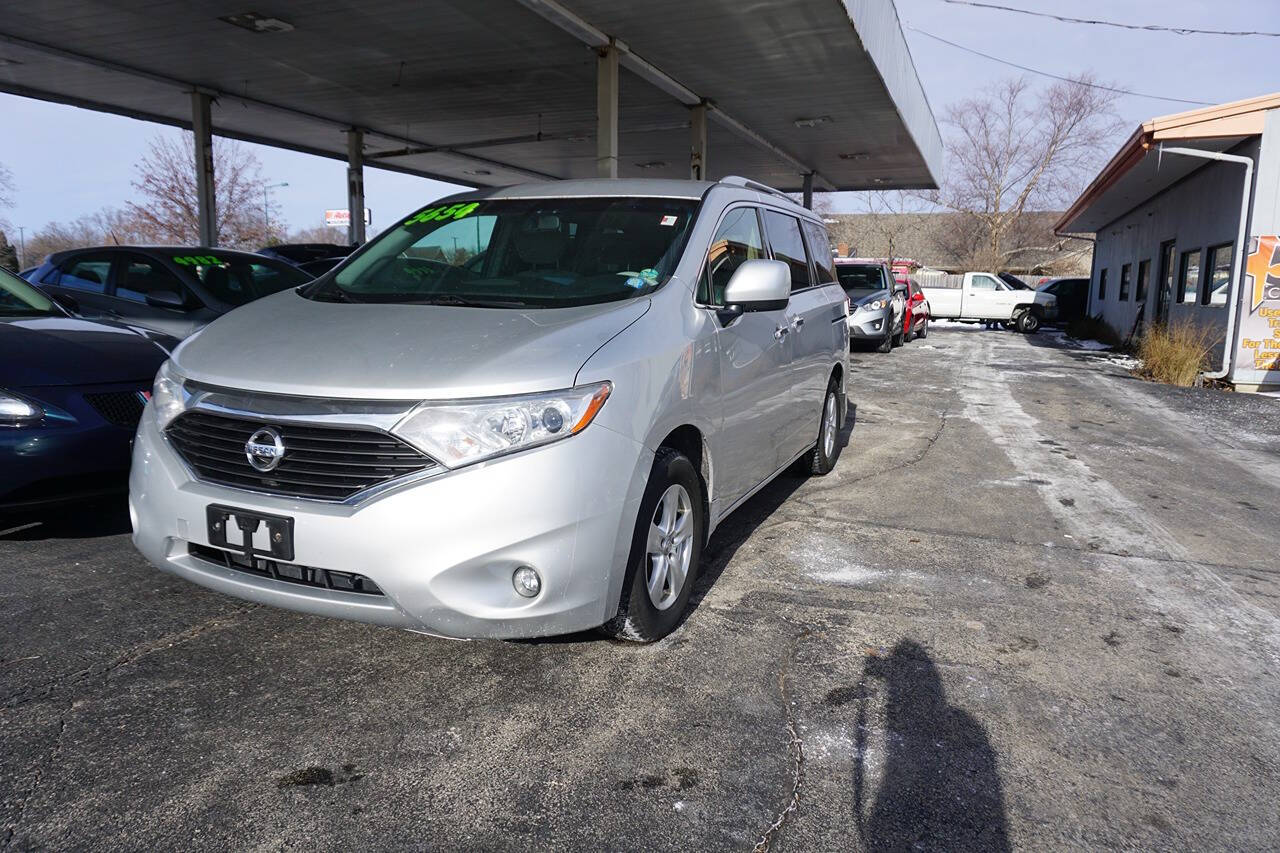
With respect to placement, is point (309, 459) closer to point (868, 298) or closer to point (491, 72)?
point (491, 72)

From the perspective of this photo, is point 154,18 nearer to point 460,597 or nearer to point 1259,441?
point 460,597

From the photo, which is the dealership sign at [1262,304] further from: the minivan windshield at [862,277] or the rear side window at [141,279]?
the rear side window at [141,279]

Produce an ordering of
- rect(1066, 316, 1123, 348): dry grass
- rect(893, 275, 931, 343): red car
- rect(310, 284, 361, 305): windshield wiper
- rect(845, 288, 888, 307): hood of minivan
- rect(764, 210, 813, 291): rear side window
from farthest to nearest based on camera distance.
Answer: rect(1066, 316, 1123, 348): dry grass, rect(893, 275, 931, 343): red car, rect(845, 288, 888, 307): hood of minivan, rect(764, 210, 813, 291): rear side window, rect(310, 284, 361, 305): windshield wiper

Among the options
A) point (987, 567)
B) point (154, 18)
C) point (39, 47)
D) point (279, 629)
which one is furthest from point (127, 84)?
point (987, 567)

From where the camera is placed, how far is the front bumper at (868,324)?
56.2 feet

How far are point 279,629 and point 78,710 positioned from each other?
768 mm

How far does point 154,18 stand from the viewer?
12023 mm

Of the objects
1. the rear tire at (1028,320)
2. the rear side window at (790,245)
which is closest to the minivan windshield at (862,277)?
the rear side window at (790,245)

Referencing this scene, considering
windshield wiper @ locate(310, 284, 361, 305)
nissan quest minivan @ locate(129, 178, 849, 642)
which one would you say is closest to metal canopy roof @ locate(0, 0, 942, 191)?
windshield wiper @ locate(310, 284, 361, 305)

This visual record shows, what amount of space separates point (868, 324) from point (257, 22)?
11604 millimetres

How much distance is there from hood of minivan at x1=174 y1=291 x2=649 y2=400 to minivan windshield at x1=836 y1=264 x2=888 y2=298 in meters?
15.6

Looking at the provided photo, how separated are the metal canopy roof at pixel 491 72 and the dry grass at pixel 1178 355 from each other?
19.7ft

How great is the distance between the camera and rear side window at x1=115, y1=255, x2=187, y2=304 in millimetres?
7566

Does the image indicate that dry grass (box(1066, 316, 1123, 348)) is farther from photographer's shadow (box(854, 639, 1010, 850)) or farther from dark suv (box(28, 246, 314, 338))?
photographer's shadow (box(854, 639, 1010, 850))
